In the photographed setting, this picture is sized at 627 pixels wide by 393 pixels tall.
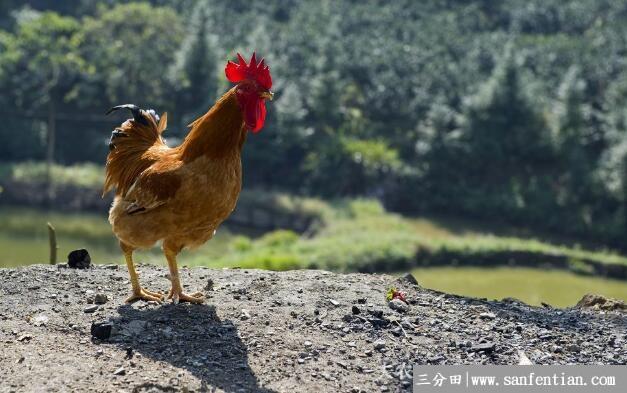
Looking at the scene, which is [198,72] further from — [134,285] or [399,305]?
[399,305]

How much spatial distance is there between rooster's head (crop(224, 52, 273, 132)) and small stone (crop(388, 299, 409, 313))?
2096mm

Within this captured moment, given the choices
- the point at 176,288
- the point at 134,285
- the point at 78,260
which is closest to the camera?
the point at 176,288

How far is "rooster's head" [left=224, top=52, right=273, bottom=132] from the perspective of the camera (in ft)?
22.2

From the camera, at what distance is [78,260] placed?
8.51 m

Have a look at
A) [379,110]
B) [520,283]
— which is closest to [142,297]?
[520,283]

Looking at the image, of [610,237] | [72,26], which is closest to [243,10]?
[72,26]

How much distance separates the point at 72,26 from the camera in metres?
34.5

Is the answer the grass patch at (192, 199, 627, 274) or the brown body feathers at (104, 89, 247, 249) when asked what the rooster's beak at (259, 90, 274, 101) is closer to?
the brown body feathers at (104, 89, 247, 249)

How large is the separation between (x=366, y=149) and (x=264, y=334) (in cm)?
2539

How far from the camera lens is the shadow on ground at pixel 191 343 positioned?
5.88 meters

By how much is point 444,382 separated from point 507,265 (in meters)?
18.6

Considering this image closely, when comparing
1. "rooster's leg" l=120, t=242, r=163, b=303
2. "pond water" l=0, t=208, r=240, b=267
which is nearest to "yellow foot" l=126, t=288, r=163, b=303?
"rooster's leg" l=120, t=242, r=163, b=303

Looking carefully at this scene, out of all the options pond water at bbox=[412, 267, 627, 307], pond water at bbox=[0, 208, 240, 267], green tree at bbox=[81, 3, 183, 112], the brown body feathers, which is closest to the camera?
the brown body feathers

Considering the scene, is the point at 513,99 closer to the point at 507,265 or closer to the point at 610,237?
the point at 610,237
